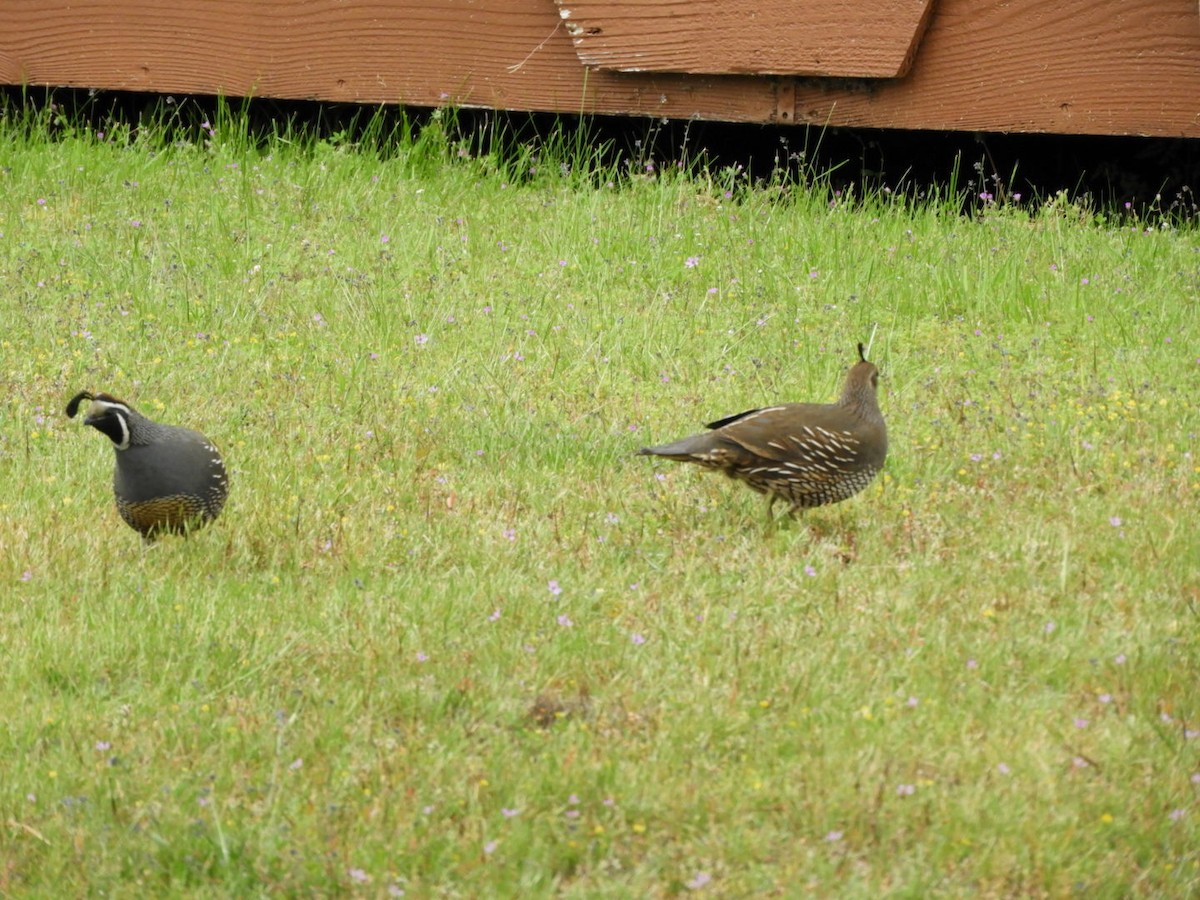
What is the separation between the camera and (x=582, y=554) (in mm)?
5855

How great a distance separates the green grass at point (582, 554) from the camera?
13.7 ft

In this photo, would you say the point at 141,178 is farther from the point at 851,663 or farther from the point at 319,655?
the point at 851,663

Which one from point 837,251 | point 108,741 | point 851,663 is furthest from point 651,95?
point 108,741

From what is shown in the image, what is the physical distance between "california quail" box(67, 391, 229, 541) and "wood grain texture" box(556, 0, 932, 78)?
4.81 metres

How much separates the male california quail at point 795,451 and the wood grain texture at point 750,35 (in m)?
3.67

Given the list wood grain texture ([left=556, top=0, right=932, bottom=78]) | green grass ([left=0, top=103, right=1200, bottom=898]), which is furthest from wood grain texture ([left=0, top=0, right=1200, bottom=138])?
green grass ([left=0, top=103, right=1200, bottom=898])

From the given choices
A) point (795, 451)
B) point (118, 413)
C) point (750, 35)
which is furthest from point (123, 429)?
point (750, 35)

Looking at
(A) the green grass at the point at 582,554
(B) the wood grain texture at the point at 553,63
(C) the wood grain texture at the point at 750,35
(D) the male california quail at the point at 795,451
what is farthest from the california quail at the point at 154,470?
(B) the wood grain texture at the point at 553,63

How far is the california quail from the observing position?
567 centimetres

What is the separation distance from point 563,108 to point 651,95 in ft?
1.83

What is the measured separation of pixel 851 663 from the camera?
5.01 meters

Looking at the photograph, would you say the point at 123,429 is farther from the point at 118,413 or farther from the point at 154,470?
the point at 154,470

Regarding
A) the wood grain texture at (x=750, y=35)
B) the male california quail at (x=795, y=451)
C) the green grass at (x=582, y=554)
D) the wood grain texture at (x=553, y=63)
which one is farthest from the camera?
the wood grain texture at (x=750, y=35)

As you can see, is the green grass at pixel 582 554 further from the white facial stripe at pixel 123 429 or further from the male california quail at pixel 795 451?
the white facial stripe at pixel 123 429
